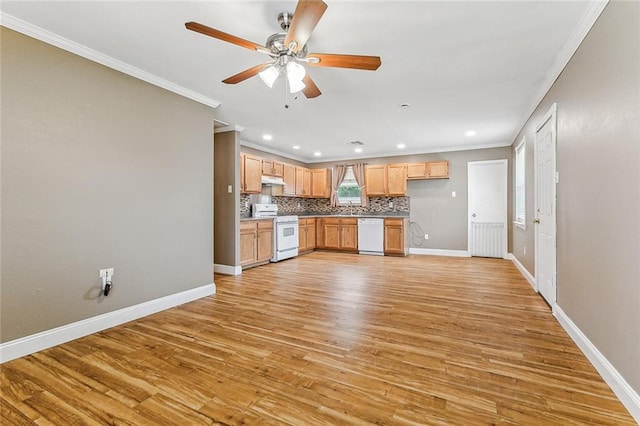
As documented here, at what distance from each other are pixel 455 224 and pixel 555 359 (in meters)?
4.72

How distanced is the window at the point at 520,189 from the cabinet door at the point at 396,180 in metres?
2.18

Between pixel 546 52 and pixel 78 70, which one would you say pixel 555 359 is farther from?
pixel 78 70

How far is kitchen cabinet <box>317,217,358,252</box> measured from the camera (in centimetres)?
708

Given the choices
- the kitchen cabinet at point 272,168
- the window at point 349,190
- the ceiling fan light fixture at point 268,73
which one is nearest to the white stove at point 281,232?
the kitchen cabinet at point 272,168

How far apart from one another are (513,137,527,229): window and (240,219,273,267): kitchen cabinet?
173 inches

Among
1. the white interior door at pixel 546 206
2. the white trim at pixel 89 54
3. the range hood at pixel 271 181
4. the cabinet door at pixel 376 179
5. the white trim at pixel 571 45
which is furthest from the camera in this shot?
the cabinet door at pixel 376 179

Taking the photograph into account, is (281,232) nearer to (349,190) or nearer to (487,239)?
(349,190)

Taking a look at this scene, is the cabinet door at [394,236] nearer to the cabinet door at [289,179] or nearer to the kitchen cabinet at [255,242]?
the cabinet door at [289,179]

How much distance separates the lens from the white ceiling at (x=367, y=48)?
1997mm

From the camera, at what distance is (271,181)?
20.2 feet

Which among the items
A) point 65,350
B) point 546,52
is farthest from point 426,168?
point 65,350

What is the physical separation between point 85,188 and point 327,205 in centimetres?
594

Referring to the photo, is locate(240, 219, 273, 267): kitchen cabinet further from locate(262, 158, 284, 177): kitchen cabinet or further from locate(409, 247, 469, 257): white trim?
locate(409, 247, 469, 257): white trim

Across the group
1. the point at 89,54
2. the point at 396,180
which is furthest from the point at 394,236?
the point at 89,54
